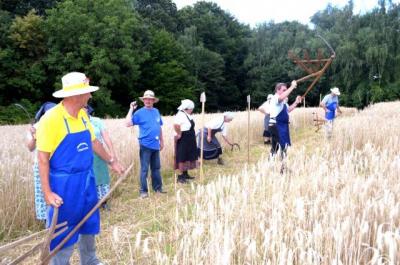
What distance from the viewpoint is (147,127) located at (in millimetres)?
5871

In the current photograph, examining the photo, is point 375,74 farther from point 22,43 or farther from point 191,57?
point 22,43

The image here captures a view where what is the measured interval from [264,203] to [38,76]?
27.3 meters

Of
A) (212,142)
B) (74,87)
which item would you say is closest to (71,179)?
(74,87)

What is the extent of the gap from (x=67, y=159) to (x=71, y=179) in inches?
5.5

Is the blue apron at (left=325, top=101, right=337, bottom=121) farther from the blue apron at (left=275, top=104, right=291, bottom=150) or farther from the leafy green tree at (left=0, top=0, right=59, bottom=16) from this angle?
the leafy green tree at (left=0, top=0, right=59, bottom=16)

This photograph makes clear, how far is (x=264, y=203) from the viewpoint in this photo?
2.88 m

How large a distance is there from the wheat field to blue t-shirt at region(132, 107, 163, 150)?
32.1 inches

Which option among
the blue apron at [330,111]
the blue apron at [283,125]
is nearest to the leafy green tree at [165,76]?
the blue apron at [330,111]

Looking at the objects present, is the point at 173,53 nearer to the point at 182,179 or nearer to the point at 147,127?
the point at 182,179

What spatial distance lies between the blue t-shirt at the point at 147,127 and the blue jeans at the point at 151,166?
0.33ft

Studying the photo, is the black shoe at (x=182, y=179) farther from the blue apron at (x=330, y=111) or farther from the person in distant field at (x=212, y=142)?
the blue apron at (x=330, y=111)

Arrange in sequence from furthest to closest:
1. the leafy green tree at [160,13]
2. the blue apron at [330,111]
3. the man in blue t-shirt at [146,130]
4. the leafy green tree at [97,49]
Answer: the leafy green tree at [160,13], the leafy green tree at [97,49], the blue apron at [330,111], the man in blue t-shirt at [146,130]

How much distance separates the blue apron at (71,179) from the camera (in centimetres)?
270

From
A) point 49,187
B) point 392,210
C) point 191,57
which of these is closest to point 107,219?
point 49,187
